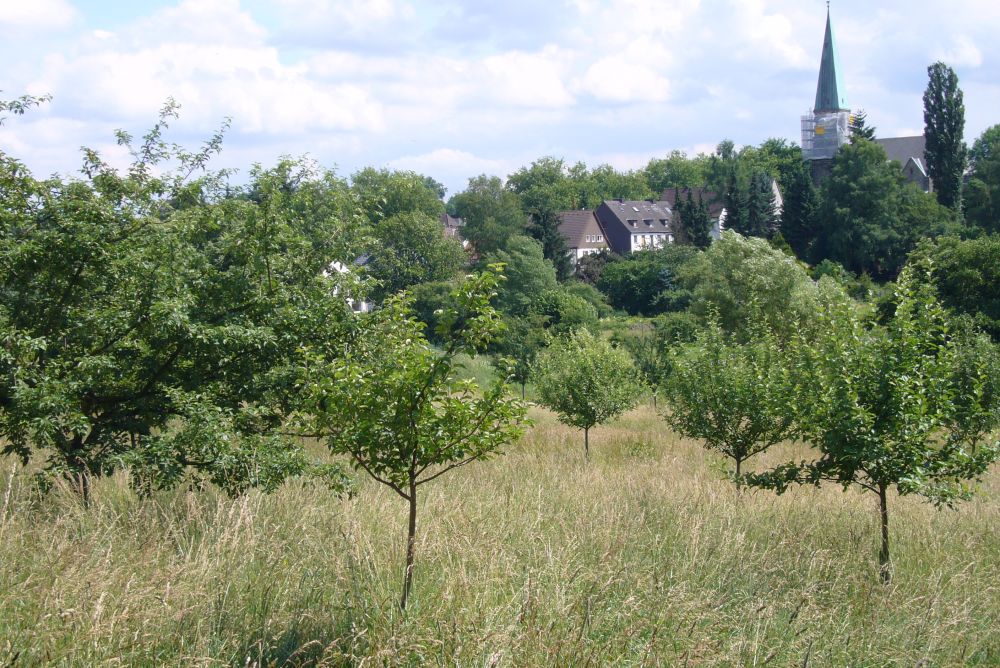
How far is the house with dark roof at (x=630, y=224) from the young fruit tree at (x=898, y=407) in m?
83.3

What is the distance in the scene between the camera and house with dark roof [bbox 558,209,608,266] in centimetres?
8973

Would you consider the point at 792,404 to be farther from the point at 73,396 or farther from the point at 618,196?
the point at 618,196

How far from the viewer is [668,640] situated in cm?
545

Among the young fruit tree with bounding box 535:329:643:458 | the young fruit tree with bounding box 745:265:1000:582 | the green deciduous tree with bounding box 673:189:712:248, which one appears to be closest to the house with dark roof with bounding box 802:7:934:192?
the green deciduous tree with bounding box 673:189:712:248

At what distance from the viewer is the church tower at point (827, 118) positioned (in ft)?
313

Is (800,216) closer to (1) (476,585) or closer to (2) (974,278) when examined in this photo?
(2) (974,278)

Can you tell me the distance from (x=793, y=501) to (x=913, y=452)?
2.46 m

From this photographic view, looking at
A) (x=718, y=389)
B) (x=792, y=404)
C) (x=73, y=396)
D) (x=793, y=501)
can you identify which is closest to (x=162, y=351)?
(x=73, y=396)

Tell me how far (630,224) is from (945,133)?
31979 mm

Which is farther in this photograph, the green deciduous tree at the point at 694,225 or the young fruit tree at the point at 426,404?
the green deciduous tree at the point at 694,225

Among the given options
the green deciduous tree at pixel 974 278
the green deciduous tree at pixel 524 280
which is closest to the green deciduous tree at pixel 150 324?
the green deciduous tree at pixel 974 278

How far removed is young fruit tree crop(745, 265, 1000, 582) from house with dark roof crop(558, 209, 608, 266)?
80.6 m

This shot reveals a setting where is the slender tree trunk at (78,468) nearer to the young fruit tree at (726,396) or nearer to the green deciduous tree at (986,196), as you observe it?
the young fruit tree at (726,396)

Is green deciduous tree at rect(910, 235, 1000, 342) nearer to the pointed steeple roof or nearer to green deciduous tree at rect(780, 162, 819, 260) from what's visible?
green deciduous tree at rect(780, 162, 819, 260)
